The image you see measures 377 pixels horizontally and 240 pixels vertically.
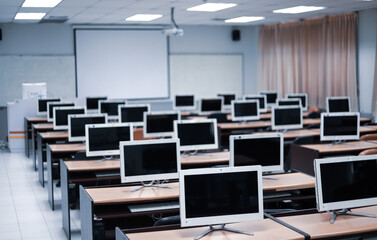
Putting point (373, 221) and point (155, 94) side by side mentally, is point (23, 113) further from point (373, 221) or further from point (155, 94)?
point (373, 221)

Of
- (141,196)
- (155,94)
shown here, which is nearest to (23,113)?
(155,94)

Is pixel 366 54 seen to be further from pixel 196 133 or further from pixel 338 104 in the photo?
pixel 196 133

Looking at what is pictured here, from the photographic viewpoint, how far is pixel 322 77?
12344mm

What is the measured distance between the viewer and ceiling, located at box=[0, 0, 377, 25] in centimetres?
912

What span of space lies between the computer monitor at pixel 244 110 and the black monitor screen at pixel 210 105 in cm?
176

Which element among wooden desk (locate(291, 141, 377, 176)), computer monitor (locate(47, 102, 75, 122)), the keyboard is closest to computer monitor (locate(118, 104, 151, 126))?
computer monitor (locate(47, 102, 75, 122))

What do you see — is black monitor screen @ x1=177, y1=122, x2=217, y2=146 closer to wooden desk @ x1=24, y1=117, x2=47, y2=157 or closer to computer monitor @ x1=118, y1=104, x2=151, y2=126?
computer monitor @ x1=118, y1=104, x2=151, y2=126

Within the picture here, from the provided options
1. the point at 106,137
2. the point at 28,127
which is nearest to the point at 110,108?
the point at 28,127

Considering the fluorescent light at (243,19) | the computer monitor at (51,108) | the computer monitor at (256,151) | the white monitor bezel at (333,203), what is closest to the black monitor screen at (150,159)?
the computer monitor at (256,151)

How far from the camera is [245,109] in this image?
32.2 ft

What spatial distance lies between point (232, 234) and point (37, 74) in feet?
34.0

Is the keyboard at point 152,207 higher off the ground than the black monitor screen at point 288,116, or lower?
lower

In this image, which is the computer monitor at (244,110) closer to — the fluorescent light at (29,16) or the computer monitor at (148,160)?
the fluorescent light at (29,16)

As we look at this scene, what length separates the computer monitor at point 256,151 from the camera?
4.91 meters
